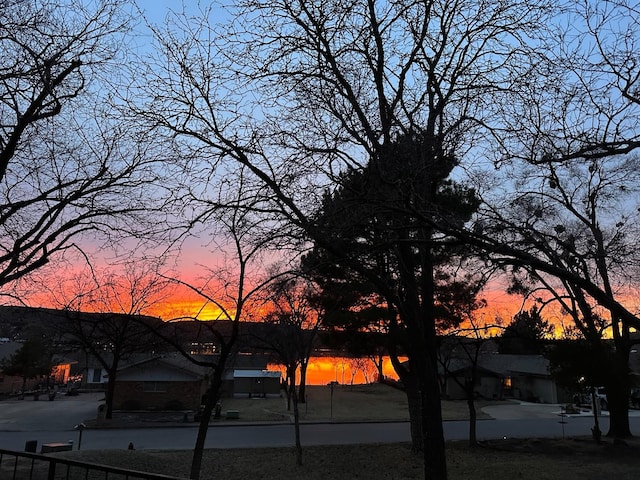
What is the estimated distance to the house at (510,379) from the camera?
45.7 metres

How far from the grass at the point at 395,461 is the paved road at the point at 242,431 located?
3.16 meters

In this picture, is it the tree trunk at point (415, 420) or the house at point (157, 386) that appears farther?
the house at point (157, 386)

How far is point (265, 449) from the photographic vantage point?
17766 mm

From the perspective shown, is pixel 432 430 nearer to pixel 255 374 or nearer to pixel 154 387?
pixel 154 387

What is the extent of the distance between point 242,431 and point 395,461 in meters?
11.3

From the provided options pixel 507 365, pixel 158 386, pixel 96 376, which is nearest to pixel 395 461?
pixel 158 386

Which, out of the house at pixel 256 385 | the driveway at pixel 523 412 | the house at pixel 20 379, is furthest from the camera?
the house at pixel 20 379

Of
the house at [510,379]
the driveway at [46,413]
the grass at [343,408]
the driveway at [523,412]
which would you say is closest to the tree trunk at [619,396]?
the grass at [343,408]

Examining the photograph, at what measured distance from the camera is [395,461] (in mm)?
15430

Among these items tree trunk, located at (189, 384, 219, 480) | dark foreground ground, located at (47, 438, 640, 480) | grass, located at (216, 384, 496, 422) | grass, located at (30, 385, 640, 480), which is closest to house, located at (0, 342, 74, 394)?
grass, located at (216, 384, 496, 422)

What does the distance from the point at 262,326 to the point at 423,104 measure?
11603 millimetres

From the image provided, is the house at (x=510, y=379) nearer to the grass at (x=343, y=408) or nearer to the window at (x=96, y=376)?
the grass at (x=343, y=408)

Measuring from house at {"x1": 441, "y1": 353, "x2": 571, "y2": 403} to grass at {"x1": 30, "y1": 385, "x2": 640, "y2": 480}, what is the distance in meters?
26.1

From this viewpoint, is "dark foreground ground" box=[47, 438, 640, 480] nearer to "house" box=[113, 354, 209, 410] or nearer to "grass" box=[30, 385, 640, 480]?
"grass" box=[30, 385, 640, 480]
